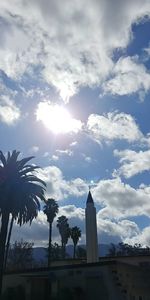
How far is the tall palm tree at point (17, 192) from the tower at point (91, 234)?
41.1ft

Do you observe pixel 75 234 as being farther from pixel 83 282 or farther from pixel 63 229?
pixel 83 282

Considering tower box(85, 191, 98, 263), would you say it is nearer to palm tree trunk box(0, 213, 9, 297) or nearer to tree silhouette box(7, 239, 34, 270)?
palm tree trunk box(0, 213, 9, 297)

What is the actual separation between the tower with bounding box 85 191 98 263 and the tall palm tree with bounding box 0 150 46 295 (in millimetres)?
12537

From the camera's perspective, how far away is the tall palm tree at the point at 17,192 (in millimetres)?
40031

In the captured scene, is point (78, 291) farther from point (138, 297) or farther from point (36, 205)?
point (36, 205)

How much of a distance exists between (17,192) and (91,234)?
16186 mm

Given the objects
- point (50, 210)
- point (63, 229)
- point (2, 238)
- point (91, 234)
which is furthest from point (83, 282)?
point (63, 229)

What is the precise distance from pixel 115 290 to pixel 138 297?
2.88 meters

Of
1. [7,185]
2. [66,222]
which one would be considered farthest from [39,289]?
[66,222]

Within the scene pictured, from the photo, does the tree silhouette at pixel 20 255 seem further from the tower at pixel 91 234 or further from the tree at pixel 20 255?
the tower at pixel 91 234

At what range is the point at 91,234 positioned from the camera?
5303 centimetres

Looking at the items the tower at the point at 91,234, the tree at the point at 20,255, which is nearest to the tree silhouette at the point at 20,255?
the tree at the point at 20,255

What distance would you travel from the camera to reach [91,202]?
55.5 metres

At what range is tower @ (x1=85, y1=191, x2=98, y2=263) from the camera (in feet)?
171
